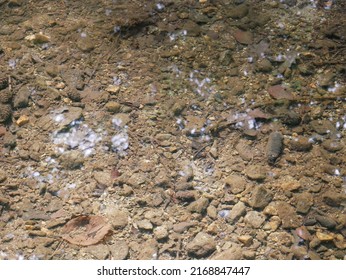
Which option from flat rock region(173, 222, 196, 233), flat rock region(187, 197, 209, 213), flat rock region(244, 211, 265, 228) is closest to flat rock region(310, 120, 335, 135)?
flat rock region(244, 211, 265, 228)

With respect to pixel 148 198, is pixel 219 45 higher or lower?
higher

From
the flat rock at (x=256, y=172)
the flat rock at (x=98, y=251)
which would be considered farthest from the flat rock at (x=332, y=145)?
the flat rock at (x=98, y=251)

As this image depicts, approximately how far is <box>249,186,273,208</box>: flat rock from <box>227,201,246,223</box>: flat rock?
0.04 metres

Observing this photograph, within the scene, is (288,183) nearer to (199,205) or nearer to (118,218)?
(199,205)

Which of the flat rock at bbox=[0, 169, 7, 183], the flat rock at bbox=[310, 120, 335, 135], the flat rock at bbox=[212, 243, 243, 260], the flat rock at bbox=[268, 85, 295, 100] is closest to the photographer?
the flat rock at bbox=[212, 243, 243, 260]

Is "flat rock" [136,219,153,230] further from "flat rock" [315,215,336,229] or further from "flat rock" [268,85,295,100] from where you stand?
"flat rock" [268,85,295,100]

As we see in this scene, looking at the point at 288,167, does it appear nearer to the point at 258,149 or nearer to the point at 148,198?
the point at 258,149

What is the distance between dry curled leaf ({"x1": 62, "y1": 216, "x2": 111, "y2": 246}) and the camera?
5.81ft

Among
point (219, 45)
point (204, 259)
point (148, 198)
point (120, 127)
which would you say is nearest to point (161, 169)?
point (148, 198)

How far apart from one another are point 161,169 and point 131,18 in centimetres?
93

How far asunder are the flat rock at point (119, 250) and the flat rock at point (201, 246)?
0.23m

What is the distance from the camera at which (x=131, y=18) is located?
8.11 ft

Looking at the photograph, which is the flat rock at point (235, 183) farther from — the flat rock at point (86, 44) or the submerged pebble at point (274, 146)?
the flat rock at point (86, 44)

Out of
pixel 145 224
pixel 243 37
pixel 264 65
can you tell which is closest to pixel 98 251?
pixel 145 224
